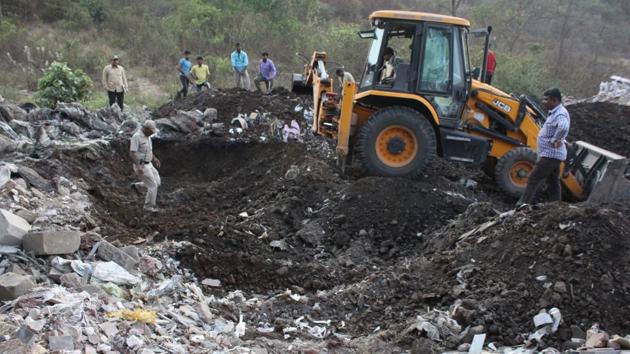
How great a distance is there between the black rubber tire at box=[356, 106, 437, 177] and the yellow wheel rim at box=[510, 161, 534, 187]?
46.1 inches

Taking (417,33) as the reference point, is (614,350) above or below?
below

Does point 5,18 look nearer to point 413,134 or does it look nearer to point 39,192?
point 39,192

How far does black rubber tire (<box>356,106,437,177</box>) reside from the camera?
845cm

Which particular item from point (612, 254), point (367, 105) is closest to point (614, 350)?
point (612, 254)

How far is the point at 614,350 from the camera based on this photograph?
13.8 feet

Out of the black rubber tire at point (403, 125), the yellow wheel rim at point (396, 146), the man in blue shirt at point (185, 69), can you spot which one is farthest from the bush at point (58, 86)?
the yellow wheel rim at point (396, 146)

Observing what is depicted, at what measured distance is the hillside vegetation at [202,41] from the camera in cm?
1809

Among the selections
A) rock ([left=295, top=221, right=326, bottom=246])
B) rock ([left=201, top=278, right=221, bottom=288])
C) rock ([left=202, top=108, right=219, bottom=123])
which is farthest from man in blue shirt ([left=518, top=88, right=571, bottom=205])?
rock ([left=202, top=108, right=219, bottom=123])

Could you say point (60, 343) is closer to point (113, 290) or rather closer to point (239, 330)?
point (113, 290)

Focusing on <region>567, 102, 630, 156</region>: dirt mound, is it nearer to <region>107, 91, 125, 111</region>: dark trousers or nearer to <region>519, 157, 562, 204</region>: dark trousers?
<region>519, 157, 562, 204</region>: dark trousers

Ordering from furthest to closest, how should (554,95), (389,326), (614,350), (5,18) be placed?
(5,18) → (554,95) → (389,326) → (614,350)

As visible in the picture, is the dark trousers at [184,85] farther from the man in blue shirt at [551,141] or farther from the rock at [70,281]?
the rock at [70,281]

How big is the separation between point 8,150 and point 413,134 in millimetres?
5678

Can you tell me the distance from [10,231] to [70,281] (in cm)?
83
